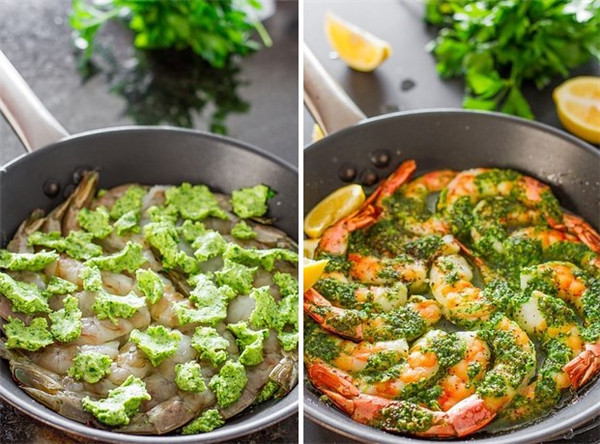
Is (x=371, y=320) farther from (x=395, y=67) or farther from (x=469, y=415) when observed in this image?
(x=395, y=67)

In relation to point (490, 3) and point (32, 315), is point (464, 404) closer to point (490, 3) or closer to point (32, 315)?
point (32, 315)

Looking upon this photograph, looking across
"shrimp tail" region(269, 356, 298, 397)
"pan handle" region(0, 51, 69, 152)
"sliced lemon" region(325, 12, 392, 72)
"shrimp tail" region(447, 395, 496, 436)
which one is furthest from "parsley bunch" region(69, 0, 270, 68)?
"shrimp tail" region(447, 395, 496, 436)

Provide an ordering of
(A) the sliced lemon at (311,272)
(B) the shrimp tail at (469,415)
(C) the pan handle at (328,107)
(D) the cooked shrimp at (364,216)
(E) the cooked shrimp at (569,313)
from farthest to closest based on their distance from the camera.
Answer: (C) the pan handle at (328,107)
(D) the cooked shrimp at (364,216)
(A) the sliced lemon at (311,272)
(E) the cooked shrimp at (569,313)
(B) the shrimp tail at (469,415)

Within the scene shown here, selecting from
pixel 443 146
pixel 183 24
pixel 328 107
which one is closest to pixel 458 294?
pixel 443 146

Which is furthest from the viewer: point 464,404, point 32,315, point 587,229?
point 587,229

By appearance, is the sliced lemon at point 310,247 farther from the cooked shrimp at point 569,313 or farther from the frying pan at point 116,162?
the cooked shrimp at point 569,313

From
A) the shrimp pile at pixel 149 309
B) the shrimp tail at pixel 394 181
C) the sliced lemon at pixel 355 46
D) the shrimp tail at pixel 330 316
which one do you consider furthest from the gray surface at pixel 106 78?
the shrimp tail at pixel 330 316

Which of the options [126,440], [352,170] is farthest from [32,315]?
[352,170]

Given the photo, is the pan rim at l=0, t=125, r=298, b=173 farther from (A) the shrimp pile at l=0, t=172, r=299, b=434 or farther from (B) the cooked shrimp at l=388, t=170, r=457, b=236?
(B) the cooked shrimp at l=388, t=170, r=457, b=236
